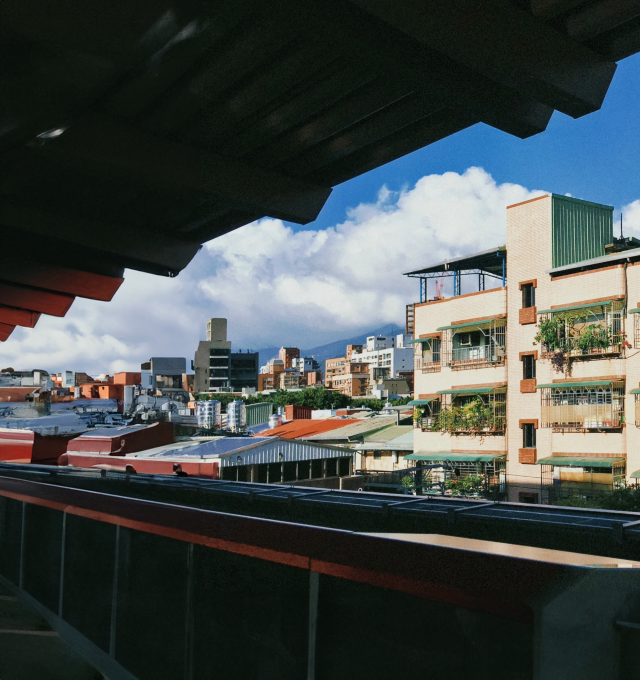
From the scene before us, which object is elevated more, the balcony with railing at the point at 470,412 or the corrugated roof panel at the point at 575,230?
the corrugated roof panel at the point at 575,230

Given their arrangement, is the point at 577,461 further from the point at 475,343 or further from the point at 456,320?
the point at 456,320

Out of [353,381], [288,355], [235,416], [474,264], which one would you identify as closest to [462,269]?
[474,264]

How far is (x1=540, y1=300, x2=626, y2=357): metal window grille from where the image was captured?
22797mm

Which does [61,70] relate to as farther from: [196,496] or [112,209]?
[196,496]

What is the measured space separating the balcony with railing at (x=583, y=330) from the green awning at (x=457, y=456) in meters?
4.26

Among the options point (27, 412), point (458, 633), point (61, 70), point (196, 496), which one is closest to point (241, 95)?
point (61, 70)

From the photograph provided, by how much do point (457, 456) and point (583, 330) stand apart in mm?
6828

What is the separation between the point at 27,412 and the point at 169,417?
19203mm

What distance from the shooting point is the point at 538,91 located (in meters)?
1.68

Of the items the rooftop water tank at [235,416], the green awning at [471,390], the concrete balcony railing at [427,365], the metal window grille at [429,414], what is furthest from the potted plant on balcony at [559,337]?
the rooftop water tank at [235,416]

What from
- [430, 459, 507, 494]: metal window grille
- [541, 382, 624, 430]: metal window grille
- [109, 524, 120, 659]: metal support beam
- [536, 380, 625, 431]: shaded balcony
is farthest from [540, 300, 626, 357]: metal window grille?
[109, 524, 120, 659]: metal support beam

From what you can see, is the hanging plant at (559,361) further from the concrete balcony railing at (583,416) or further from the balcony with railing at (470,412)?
the balcony with railing at (470,412)

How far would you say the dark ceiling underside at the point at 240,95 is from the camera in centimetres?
147

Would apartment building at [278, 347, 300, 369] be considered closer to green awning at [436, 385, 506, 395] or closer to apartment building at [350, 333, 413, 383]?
apartment building at [350, 333, 413, 383]
